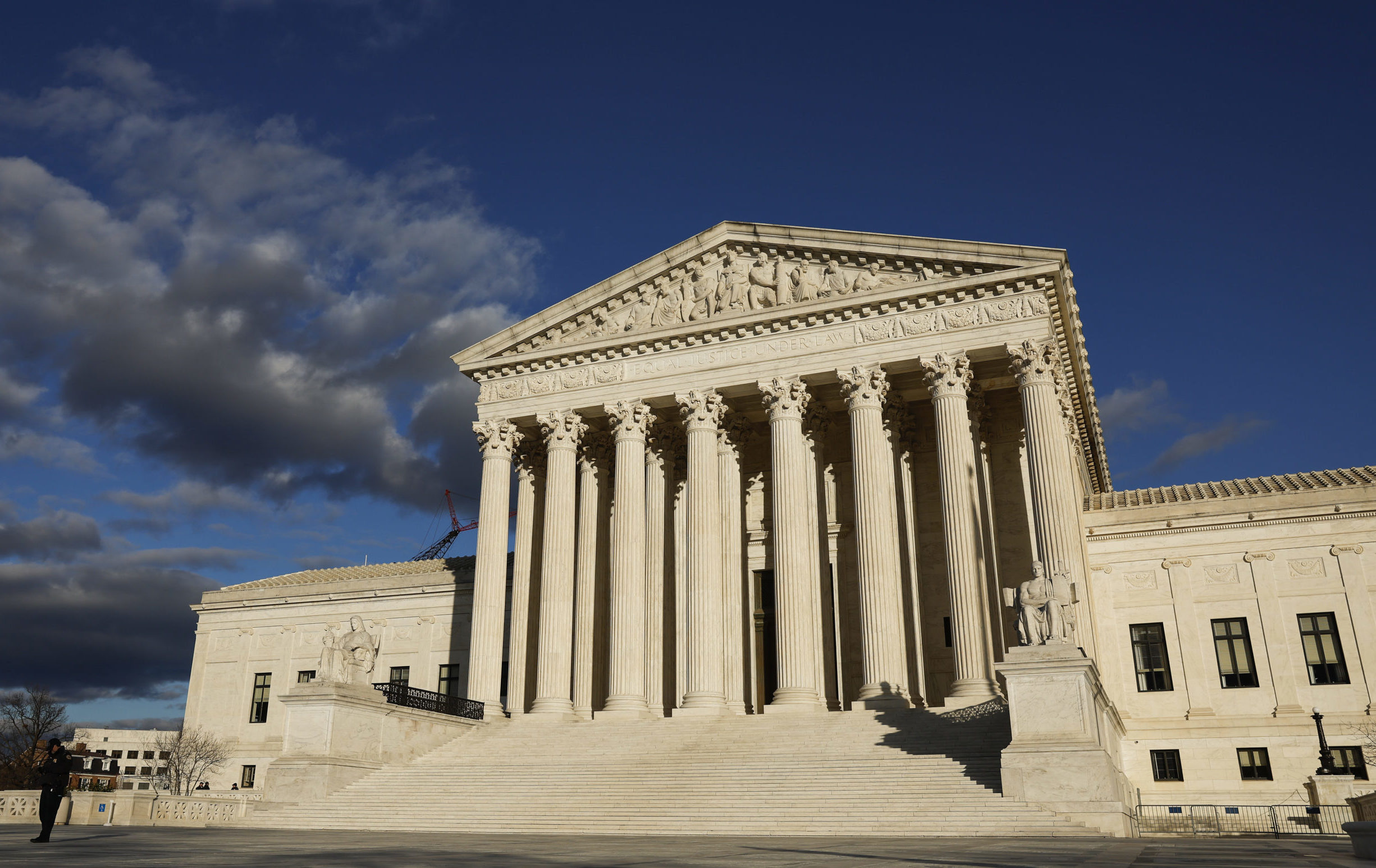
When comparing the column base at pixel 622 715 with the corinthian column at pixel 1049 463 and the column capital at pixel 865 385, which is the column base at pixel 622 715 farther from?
the corinthian column at pixel 1049 463

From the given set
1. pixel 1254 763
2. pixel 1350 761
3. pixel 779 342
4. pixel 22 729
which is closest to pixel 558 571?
pixel 779 342

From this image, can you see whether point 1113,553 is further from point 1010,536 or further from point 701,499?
point 701,499

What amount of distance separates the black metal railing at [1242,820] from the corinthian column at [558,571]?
Result: 740 inches

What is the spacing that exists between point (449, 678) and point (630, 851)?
33.3 metres

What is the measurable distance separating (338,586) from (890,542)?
29.2 m

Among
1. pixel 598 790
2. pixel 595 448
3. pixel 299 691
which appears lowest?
pixel 598 790

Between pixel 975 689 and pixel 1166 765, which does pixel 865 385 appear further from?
pixel 1166 765

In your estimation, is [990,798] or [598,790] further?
[598,790]

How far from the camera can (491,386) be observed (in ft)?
133

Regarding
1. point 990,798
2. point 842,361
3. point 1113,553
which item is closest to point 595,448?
point 842,361

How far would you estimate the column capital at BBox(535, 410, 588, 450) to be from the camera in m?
38.7

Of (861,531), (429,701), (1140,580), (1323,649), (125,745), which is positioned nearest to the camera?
(861,531)

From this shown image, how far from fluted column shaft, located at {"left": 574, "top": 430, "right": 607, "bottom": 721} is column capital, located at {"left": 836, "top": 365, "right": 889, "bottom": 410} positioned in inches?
428

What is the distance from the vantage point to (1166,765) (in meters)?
33.8
